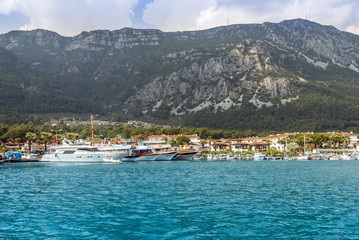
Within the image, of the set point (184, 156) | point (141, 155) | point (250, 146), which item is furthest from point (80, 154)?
point (250, 146)

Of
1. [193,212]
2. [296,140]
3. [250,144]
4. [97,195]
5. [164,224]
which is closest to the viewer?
[164,224]

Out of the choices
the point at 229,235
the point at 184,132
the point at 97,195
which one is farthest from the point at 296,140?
the point at 229,235

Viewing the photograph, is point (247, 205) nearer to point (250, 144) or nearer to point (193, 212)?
point (193, 212)

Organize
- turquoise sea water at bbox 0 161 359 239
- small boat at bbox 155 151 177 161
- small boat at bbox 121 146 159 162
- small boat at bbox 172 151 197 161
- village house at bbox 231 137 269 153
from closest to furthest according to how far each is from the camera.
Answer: turquoise sea water at bbox 0 161 359 239, small boat at bbox 121 146 159 162, small boat at bbox 155 151 177 161, small boat at bbox 172 151 197 161, village house at bbox 231 137 269 153

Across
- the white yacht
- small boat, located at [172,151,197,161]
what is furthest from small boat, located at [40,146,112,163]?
small boat, located at [172,151,197,161]

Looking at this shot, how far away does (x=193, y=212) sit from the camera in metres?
25.2

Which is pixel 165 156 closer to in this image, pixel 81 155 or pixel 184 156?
pixel 184 156

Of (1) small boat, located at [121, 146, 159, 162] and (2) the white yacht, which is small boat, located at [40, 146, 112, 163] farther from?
(1) small boat, located at [121, 146, 159, 162]

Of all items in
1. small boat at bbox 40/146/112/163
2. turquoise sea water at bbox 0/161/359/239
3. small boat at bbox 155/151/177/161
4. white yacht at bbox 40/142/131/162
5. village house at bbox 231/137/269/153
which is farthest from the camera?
village house at bbox 231/137/269/153

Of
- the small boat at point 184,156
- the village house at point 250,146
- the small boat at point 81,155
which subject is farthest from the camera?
the village house at point 250,146

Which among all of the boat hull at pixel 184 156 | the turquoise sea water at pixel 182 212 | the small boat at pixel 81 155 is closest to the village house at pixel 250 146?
the boat hull at pixel 184 156

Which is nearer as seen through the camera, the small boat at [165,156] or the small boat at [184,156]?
the small boat at [165,156]

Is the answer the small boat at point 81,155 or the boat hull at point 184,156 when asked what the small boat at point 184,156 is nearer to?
the boat hull at point 184,156

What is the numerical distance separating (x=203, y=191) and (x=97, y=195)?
1040 centimetres
